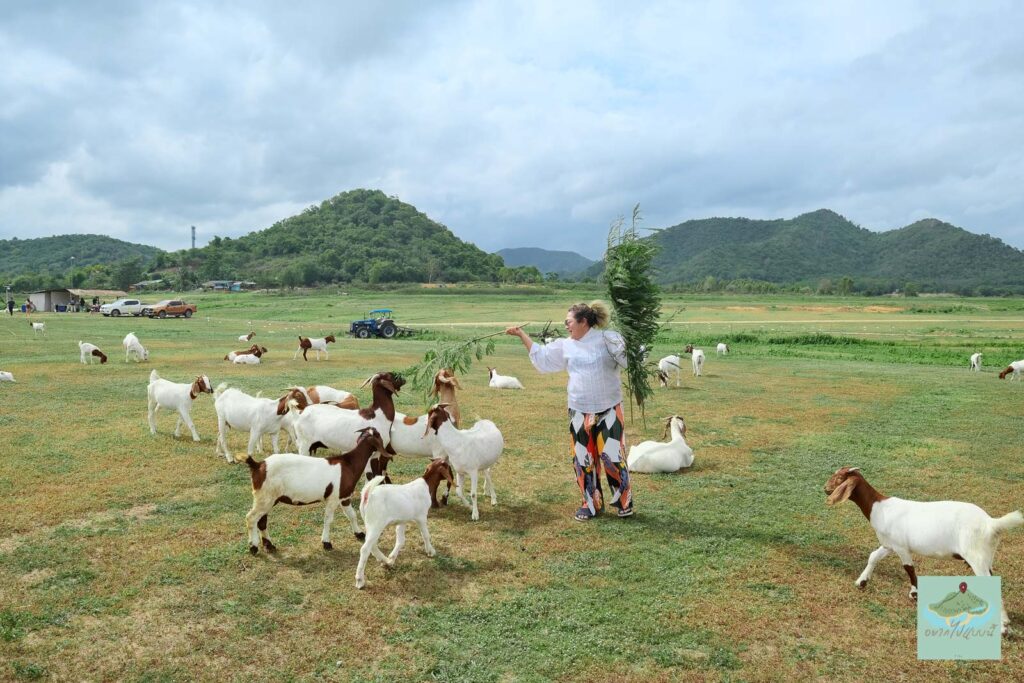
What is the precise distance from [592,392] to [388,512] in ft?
9.41

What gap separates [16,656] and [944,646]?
7.30m

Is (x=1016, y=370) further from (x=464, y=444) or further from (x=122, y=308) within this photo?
(x=122, y=308)

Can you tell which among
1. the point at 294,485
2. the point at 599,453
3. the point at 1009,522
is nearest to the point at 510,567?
the point at 599,453

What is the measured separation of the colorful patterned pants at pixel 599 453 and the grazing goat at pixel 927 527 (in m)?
2.46

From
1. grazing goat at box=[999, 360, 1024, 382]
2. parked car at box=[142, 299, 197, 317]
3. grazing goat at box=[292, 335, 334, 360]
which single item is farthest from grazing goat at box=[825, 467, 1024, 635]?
parked car at box=[142, 299, 197, 317]

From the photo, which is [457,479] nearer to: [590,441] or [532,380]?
[590,441]

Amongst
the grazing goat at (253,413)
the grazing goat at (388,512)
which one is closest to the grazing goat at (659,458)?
the grazing goat at (388,512)

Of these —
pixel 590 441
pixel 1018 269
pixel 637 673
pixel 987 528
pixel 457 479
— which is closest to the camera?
pixel 637 673

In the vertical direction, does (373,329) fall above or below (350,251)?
below

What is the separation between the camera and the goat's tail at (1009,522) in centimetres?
519

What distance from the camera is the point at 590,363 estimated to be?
7.93m

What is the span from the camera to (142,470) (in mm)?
10016

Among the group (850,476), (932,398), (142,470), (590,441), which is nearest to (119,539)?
(142,470)

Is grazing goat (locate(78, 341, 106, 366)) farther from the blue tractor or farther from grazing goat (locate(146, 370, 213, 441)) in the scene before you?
the blue tractor
